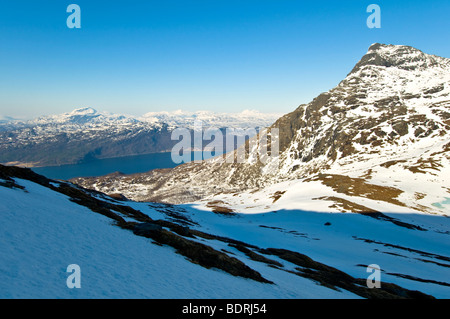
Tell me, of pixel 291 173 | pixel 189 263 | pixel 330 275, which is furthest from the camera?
pixel 291 173

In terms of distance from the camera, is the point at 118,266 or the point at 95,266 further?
the point at 118,266

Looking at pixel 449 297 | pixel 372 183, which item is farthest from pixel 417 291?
pixel 372 183

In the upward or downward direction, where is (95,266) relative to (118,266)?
upward

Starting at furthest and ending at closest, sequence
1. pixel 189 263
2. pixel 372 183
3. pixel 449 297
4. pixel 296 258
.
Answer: pixel 372 183 → pixel 296 258 → pixel 449 297 → pixel 189 263

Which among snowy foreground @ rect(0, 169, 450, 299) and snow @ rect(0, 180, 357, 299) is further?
snowy foreground @ rect(0, 169, 450, 299)

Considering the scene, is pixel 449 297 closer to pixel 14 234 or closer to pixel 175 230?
pixel 175 230

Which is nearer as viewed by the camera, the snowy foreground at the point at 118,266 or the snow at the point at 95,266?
the snow at the point at 95,266
